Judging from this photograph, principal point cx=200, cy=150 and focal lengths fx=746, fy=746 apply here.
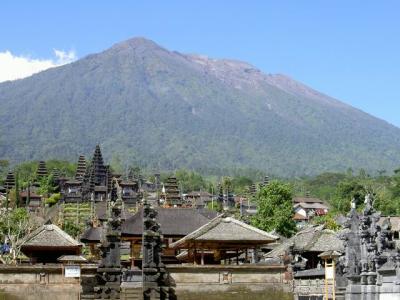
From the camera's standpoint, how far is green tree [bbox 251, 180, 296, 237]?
74.5 m

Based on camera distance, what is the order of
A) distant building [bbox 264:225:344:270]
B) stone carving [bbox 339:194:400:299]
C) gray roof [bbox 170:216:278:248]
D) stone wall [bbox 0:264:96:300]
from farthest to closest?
distant building [bbox 264:225:344:270] < gray roof [bbox 170:216:278:248] < stone wall [bbox 0:264:96:300] < stone carving [bbox 339:194:400:299]

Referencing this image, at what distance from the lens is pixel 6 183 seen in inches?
5458

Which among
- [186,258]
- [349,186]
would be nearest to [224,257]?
[186,258]

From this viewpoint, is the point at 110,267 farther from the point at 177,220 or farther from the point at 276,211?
the point at 276,211

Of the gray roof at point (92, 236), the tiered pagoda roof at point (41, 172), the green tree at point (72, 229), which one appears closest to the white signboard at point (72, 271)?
the gray roof at point (92, 236)

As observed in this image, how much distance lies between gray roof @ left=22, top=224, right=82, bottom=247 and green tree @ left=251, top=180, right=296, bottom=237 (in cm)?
3417

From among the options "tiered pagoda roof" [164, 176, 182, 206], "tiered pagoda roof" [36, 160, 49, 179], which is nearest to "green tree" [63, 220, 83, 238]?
"tiered pagoda roof" [164, 176, 182, 206]

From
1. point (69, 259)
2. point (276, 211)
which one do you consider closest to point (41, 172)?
point (276, 211)

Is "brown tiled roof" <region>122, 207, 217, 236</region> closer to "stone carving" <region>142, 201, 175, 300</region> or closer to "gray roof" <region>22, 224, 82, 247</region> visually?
"gray roof" <region>22, 224, 82, 247</region>

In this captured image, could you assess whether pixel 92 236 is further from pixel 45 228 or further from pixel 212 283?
pixel 212 283

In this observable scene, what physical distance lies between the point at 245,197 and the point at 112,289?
124 m

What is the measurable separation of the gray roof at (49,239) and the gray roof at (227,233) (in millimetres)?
6506

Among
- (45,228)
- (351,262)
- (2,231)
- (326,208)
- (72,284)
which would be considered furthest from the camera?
(326,208)

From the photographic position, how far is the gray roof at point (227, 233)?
127 feet
